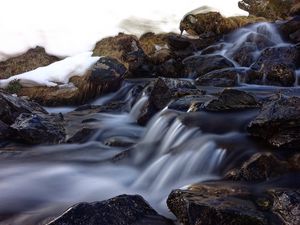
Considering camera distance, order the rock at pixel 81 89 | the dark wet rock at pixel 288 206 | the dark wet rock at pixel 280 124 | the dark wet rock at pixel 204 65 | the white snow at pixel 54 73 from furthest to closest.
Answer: the dark wet rock at pixel 204 65 → the white snow at pixel 54 73 → the rock at pixel 81 89 → the dark wet rock at pixel 280 124 → the dark wet rock at pixel 288 206

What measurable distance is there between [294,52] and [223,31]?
13.3 feet

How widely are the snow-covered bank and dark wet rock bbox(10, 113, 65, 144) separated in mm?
4684

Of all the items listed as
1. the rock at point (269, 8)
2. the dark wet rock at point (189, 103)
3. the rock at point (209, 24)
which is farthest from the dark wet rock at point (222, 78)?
the rock at point (269, 8)

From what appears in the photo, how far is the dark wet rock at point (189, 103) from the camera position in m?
6.75

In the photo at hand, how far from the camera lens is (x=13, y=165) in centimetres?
607

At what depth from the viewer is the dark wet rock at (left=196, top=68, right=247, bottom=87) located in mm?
9680

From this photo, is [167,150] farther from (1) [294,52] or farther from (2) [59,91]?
(1) [294,52]

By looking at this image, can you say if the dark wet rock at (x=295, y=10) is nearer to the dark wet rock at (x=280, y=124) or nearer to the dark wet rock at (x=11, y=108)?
the dark wet rock at (x=11, y=108)

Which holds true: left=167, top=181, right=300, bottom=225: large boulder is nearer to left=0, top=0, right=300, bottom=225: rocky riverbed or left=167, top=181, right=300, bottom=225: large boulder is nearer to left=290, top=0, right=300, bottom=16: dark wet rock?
left=0, top=0, right=300, bottom=225: rocky riverbed

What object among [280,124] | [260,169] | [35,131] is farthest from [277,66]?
[260,169]

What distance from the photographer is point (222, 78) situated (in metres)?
9.80

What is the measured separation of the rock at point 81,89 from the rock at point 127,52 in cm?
140

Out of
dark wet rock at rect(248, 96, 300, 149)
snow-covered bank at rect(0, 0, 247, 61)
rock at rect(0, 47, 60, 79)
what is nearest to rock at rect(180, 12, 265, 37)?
snow-covered bank at rect(0, 0, 247, 61)

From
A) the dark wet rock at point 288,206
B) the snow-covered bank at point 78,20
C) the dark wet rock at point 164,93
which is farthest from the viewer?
the snow-covered bank at point 78,20
